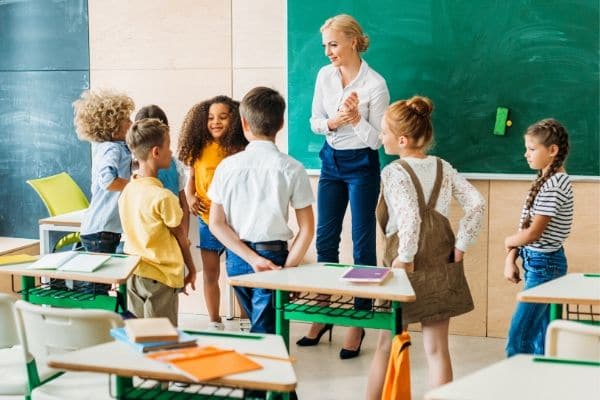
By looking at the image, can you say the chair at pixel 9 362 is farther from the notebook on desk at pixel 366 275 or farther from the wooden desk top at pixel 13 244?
the wooden desk top at pixel 13 244

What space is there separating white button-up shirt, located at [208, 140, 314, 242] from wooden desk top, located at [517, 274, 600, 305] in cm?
94

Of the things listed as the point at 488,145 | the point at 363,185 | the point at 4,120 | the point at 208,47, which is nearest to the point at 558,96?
the point at 488,145

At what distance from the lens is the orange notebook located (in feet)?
7.29

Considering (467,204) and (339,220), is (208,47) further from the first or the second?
(467,204)

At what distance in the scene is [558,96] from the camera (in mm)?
4996

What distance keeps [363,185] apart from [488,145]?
81 cm

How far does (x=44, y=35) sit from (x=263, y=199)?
10.5 ft

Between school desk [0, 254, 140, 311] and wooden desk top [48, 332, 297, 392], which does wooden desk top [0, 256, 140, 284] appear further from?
wooden desk top [48, 332, 297, 392]

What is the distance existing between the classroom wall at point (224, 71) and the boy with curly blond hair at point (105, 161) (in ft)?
2.99

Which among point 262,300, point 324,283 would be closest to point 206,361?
point 324,283

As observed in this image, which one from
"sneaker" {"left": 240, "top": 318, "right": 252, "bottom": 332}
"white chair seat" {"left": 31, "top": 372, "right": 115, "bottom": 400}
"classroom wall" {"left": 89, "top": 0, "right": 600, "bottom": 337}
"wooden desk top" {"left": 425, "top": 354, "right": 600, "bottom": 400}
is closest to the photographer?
"wooden desk top" {"left": 425, "top": 354, "right": 600, "bottom": 400}

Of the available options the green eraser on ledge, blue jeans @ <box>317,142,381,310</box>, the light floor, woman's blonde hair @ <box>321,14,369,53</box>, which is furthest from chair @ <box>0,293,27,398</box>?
the green eraser on ledge

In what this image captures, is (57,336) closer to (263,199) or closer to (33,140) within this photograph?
(263,199)

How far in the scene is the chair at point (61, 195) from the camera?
5.52 m
